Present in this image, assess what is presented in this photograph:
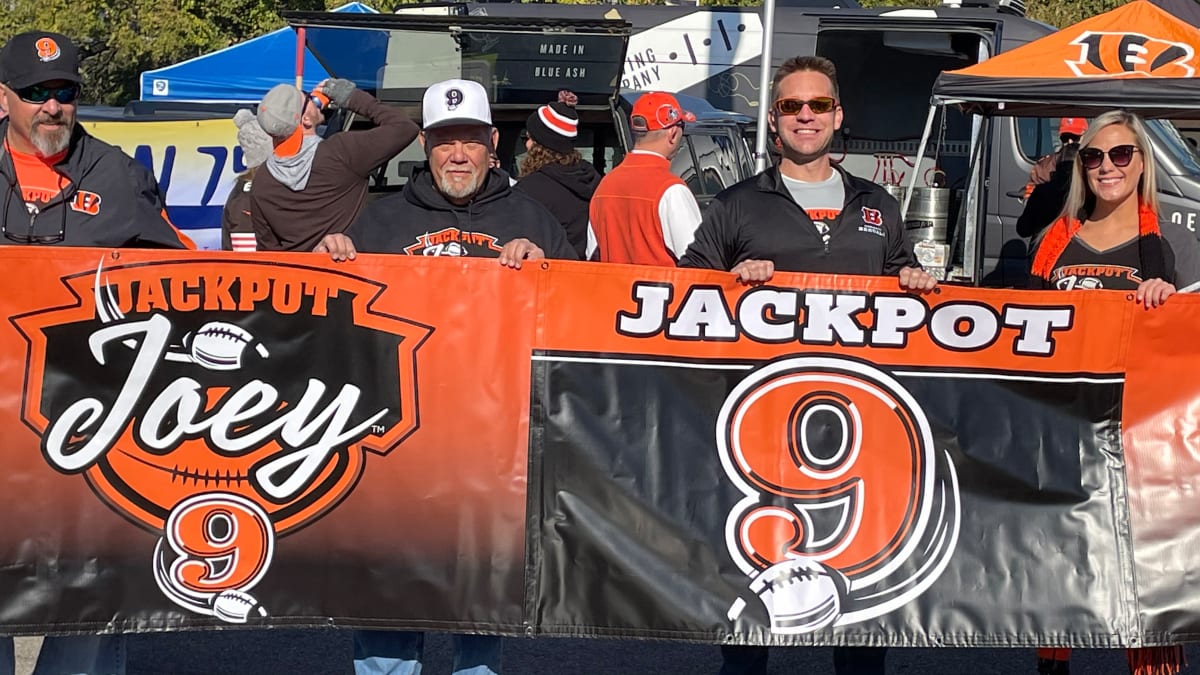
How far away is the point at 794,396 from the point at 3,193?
2487mm

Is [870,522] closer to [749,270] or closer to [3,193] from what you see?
[749,270]

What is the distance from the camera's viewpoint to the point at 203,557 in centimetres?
457

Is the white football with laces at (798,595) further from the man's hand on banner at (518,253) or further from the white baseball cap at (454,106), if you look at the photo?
the white baseball cap at (454,106)

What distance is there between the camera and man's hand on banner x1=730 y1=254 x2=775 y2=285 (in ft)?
14.9

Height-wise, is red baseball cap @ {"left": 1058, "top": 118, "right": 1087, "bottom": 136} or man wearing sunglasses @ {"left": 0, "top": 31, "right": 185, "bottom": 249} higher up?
red baseball cap @ {"left": 1058, "top": 118, "right": 1087, "bottom": 136}

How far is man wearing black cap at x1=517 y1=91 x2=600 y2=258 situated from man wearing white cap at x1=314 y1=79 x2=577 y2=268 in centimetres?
270

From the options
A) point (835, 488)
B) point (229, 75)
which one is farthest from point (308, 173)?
point (229, 75)

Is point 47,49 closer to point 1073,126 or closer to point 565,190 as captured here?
point 565,190

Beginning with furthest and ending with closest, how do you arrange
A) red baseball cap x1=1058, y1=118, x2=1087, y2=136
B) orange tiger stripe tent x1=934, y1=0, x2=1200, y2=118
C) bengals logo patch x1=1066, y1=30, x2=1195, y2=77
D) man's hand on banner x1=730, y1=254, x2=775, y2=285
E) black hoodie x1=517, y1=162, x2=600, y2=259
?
red baseball cap x1=1058, y1=118, x2=1087, y2=136, bengals logo patch x1=1066, y1=30, x2=1195, y2=77, orange tiger stripe tent x1=934, y1=0, x2=1200, y2=118, black hoodie x1=517, y1=162, x2=600, y2=259, man's hand on banner x1=730, y1=254, x2=775, y2=285

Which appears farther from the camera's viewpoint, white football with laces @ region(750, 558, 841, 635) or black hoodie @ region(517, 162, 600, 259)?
black hoodie @ region(517, 162, 600, 259)

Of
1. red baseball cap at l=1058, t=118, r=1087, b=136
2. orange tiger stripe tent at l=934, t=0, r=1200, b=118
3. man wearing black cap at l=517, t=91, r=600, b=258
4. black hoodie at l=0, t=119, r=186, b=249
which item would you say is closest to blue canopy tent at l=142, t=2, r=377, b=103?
Result: red baseball cap at l=1058, t=118, r=1087, b=136

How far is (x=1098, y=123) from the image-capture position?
A: 517 cm

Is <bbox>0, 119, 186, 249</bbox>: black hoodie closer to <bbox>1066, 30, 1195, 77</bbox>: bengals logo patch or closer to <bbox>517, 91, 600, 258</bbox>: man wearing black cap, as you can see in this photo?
<bbox>517, 91, 600, 258</bbox>: man wearing black cap

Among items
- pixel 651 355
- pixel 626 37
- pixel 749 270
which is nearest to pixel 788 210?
pixel 749 270
